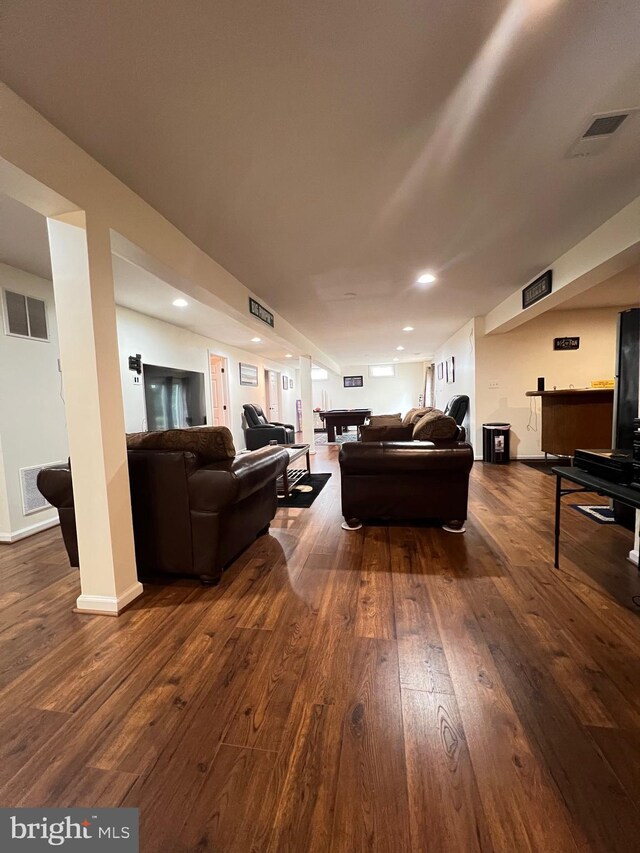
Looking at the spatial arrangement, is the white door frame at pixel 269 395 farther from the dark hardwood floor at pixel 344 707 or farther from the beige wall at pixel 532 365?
the dark hardwood floor at pixel 344 707

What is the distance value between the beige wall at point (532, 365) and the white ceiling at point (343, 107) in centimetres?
323

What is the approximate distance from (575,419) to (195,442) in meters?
5.22

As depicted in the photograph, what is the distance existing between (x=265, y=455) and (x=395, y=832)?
1976 millimetres

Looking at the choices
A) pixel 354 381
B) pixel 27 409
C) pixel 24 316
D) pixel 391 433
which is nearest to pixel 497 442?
pixel 391 433

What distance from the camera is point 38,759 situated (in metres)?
1.08

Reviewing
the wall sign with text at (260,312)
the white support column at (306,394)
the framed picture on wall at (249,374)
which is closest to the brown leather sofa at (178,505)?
the wall sign with text at (260,312)

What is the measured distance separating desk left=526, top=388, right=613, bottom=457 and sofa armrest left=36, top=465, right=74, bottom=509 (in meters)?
5.43

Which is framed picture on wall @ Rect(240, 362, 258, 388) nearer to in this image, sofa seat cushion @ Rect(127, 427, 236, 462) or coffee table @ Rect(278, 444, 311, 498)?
coffee table @ Rect(278, 444, 311, 498)

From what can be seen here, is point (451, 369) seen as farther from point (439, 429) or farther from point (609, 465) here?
point (609, 465)

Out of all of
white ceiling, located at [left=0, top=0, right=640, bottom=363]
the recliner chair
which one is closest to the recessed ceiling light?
white ceiling, located at [left=0, top=0, right=640, bottom=363]

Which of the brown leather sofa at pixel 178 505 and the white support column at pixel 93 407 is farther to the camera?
the brown leather sofa at pixel 178 505

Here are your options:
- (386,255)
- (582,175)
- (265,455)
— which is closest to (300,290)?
(386,255)

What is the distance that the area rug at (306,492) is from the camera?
3.79m

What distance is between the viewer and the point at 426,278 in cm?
371
